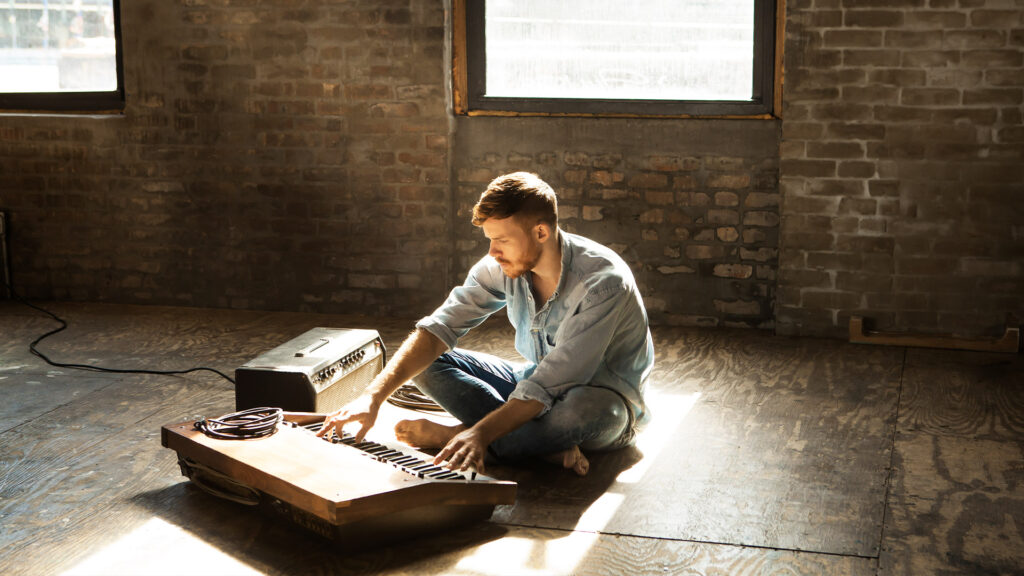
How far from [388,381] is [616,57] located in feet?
8.91

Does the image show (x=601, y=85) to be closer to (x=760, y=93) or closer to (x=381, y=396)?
(x=760, y=93)

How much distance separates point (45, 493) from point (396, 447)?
3.40 feet

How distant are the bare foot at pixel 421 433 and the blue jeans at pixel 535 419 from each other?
84mm

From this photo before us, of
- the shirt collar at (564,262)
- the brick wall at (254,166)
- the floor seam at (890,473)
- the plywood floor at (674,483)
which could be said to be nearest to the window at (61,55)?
the brick wall at (254,166)

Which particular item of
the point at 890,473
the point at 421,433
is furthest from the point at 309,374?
the point at 890,473

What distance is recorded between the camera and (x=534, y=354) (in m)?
3.29

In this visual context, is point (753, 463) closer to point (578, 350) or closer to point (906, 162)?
point (578, 350)

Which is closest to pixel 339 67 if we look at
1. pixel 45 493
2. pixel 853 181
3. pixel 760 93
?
pixel 760 93

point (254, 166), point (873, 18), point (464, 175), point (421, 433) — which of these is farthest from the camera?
point (254, 166)

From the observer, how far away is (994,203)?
15.3 ft

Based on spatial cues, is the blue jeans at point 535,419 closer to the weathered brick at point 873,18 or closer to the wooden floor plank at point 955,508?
the wooden floor plank at point 955,508

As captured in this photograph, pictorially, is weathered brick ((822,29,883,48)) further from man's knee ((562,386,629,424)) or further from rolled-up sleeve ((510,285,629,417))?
man's knee ((562,386,629,424))

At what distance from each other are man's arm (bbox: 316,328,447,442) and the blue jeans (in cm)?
13

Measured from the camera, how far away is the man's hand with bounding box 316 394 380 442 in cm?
289
